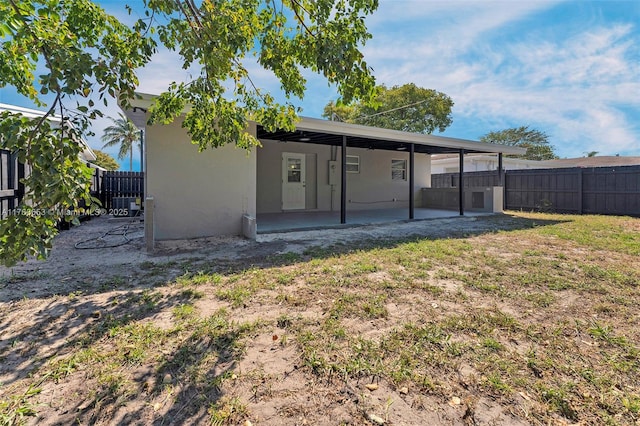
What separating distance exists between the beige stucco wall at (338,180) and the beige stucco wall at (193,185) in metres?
3.45

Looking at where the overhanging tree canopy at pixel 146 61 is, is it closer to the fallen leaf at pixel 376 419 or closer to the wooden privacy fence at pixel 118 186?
the fallen leaf at pixel 376 419

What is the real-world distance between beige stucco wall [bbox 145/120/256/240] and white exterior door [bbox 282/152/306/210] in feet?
12.5

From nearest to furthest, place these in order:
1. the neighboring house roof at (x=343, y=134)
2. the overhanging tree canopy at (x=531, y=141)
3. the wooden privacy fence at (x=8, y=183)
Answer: the wooden privacy fence at (x=8, y=183) → the neighboring house roof at (x=343, y=134) → the overhanging tree canopy at (x=531, y=141)

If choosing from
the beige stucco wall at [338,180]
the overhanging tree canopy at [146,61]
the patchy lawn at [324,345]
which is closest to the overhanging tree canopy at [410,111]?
the beige stucco wall at [338,180]

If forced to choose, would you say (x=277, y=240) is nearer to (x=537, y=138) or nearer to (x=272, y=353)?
(x=272, y=353)

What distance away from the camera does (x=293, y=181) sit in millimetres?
10938

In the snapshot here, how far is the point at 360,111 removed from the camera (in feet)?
80.5

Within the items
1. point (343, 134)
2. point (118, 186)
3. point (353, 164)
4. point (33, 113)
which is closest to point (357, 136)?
point (343, 134)

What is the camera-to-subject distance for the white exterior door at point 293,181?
10.7 meters

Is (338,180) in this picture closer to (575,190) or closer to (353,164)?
(353,164)

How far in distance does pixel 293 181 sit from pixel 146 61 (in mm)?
7362

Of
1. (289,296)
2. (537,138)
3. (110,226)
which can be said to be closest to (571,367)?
(289,296)

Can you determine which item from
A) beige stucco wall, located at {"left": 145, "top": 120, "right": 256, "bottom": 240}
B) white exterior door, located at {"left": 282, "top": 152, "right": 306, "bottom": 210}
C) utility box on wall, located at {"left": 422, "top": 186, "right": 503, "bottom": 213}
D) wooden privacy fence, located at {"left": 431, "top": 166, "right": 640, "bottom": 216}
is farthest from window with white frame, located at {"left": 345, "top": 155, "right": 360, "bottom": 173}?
wooden privacy fence, located at {"left": 431, "top": 166, "right": 640, "bottom": 216}

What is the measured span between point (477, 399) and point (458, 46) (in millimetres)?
13469
